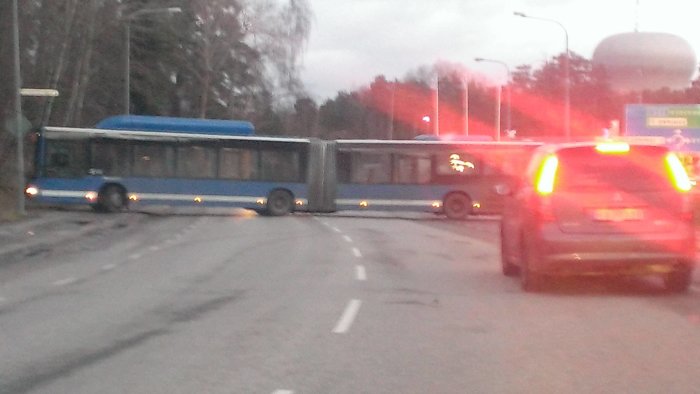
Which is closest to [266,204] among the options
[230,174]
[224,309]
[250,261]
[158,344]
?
[230,174]

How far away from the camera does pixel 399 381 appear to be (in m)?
8.38

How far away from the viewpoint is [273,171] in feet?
125

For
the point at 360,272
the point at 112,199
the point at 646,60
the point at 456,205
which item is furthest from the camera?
the point at 646,60

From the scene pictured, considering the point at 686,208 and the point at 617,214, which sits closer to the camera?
the point at 617,214

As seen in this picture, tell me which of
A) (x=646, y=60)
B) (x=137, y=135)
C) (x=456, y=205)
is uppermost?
(x=646, y=60)

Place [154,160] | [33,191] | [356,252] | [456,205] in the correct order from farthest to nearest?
[154,160] → [456,205] → [33,191] → [356,252]

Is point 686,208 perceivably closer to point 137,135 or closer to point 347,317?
point 347,317

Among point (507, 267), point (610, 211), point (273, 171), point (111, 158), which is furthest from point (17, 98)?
point (610, 211)

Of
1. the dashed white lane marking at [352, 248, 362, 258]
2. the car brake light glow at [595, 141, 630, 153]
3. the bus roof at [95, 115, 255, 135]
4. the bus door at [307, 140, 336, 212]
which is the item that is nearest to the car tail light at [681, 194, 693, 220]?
the car brake light glow at [595, 141, 630, 153]

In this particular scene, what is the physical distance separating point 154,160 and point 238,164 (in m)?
2.85

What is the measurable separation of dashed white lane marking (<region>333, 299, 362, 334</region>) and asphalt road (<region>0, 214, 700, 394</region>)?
2cm

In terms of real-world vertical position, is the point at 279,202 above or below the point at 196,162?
below

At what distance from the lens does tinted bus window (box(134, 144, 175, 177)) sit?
124 feet

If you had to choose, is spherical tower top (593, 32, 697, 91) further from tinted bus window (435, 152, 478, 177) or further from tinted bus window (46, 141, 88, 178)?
tinted bus window (46, 141, 88, 178)
